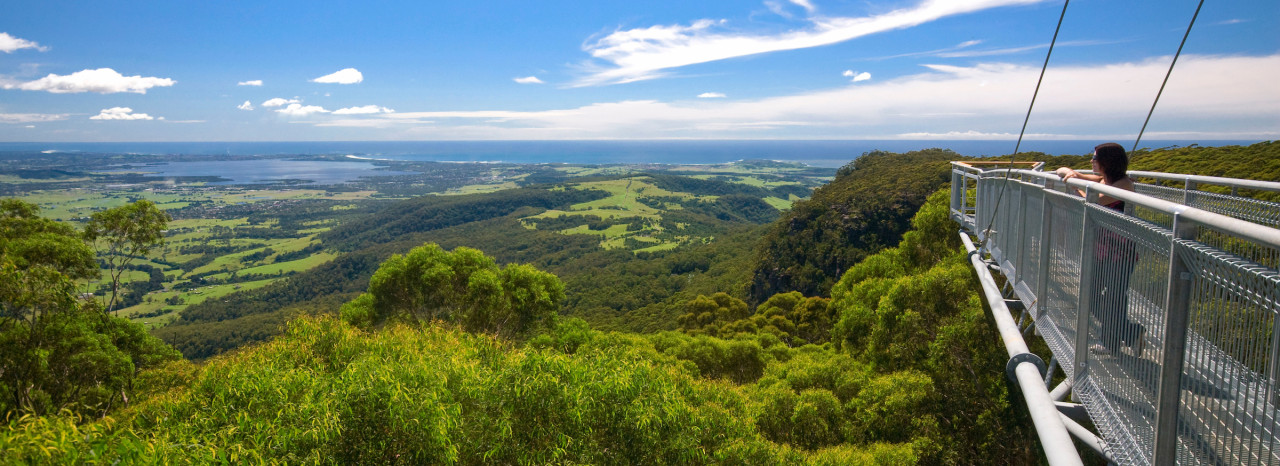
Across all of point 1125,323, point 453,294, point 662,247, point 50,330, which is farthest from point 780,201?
point 1125,323

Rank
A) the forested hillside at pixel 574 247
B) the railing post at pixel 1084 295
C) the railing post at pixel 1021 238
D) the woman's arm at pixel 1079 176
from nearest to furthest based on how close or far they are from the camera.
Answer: the railing post at pixel 1084 295 < the woman's arm at pixel 1079 176 < the railing post at pixel 1021 238 < the forested hillside at pixel 574 247

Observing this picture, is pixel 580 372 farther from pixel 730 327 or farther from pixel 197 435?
pixel 730 327

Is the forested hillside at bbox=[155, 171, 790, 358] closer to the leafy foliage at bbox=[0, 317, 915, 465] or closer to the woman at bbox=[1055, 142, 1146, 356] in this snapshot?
the leafy foliage at bbox=[0, 317, 915, 465]

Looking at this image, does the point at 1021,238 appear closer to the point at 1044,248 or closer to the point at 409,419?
the point at 1044,248

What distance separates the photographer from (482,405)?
625cm

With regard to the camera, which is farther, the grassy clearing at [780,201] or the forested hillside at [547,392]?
the grassy clearing at [780,201]

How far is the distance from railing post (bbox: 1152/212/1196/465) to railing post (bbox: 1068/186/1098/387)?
113cm

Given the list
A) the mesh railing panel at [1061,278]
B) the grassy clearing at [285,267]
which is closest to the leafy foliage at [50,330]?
the mesh railing panel at [1061,278]

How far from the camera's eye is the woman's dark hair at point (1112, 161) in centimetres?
426

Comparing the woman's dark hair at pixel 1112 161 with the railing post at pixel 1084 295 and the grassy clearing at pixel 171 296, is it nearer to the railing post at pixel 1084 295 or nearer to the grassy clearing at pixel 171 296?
the railing post at pixel 1084 295

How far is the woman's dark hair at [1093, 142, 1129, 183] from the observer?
14.0 ft

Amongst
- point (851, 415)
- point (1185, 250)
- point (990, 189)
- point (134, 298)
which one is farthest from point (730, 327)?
point (134, 298)

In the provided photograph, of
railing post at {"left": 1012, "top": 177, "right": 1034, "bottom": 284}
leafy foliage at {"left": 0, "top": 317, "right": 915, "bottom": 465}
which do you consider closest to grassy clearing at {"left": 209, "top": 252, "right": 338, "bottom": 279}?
leafy foliage at {"left": 0, "top": 317, "right": 915, "bottom": 465}

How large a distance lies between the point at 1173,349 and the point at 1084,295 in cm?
126
